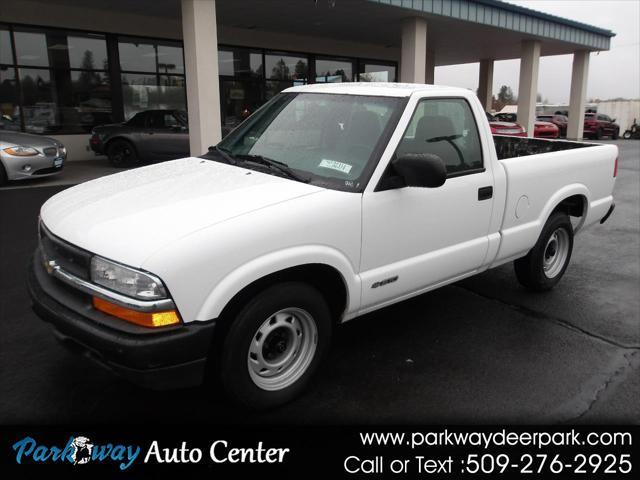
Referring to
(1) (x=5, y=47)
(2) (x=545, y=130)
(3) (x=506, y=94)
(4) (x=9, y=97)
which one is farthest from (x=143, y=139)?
(3) (x=506, y=94)

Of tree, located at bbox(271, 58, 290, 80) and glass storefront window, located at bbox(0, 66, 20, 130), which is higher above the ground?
tree, located at bbox(271, 58, 290, 80)

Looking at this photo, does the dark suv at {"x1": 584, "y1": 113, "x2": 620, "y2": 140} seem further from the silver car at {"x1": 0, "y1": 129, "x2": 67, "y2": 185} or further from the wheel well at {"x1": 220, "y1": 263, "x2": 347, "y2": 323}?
the wheel well at {"x1": 220, "y1": 263, "x2": 347, "y2": 323}

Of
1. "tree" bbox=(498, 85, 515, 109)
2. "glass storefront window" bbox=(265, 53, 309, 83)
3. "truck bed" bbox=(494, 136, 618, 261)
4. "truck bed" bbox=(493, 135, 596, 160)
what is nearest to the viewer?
"truck bed" bbox=(494, 136, 618, 261)

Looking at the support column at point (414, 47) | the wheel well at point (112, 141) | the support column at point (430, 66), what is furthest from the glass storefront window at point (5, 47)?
the support column at point (430, 66)

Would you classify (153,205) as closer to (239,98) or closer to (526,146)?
(526,146)

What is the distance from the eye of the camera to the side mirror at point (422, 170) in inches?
126

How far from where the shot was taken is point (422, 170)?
3221mm

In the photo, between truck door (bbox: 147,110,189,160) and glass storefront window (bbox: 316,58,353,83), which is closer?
truck door (bbox: 147,110,189,160)

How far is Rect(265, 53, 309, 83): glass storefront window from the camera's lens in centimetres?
1894

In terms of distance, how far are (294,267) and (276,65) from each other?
17.3 metres

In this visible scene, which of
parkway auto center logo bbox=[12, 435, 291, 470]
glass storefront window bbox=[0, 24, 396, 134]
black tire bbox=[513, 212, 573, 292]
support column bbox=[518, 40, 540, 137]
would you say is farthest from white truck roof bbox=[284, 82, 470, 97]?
support column bbox=[518, 40, 540, 137]

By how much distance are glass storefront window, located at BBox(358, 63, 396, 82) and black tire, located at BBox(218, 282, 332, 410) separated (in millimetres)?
19936

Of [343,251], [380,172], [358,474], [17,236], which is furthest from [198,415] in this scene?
[17,236]

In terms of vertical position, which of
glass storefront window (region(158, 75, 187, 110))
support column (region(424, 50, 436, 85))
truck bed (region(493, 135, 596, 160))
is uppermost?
support column (region(424, 50, 436, 85))
